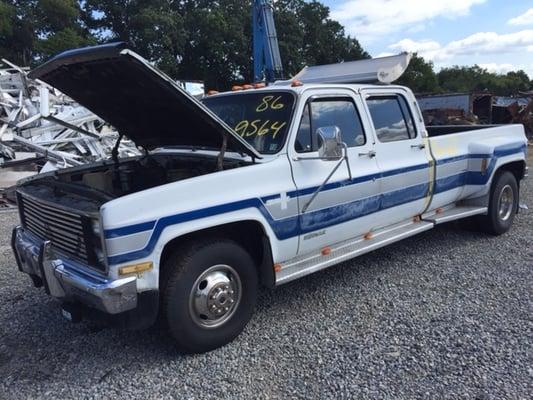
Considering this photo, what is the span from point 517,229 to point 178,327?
5156 mm

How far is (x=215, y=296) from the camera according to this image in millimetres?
3574

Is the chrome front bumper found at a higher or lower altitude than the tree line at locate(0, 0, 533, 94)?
lower

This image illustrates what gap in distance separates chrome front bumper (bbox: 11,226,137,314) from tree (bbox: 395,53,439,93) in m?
55.8

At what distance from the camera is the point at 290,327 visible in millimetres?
3988

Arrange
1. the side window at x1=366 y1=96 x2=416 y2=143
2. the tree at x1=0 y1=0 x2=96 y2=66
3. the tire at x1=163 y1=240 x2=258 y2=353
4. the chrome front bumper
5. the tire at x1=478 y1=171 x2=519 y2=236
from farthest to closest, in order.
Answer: the tree at x1=0 y1=0 x2=96 y2=66
the tire at x1=478 y1=171 x2=519 y2=236
the side window at x1=366 y1=96 x2=416 y2=143
the tire at x1=163 y1=240 x2=258 y2=353
the chrome front bumper

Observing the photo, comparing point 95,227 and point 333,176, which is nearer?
point 95,227

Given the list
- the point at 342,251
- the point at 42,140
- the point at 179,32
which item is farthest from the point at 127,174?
the point at 179,32

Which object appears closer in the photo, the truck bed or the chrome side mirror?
the chrome side mirror

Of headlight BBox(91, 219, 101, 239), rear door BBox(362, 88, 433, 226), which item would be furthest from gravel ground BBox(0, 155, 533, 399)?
headlight BBox(91, 219, 101, 239)

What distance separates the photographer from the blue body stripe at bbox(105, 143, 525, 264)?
3176 millimetres

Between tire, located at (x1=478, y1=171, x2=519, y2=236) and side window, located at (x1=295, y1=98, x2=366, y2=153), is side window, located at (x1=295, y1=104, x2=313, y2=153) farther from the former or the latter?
tire, located at (x1=478, y1=171, x2=519, y2=236)

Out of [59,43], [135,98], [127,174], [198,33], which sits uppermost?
[198,33]

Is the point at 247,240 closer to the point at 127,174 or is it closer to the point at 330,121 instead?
the point at 330,121

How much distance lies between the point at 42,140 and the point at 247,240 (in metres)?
9.84
